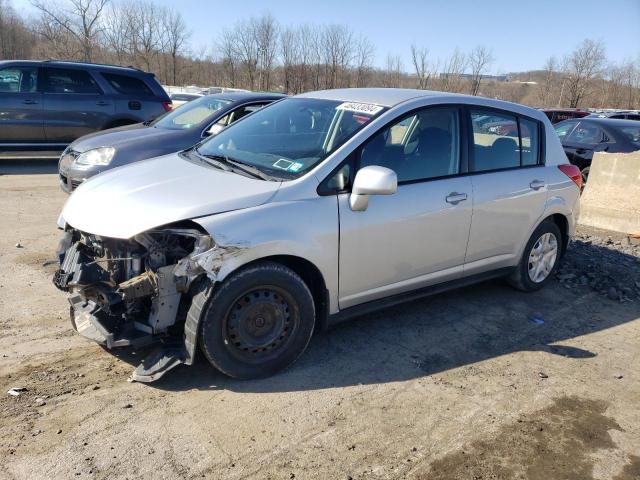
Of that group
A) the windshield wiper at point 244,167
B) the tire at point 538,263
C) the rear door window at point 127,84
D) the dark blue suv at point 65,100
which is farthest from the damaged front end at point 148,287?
the rear door window at point 127,84

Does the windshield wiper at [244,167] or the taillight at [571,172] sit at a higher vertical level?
the windshield wiper at [244,167]

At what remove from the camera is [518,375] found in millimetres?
3793

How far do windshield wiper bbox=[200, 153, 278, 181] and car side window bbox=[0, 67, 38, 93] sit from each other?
312 inches

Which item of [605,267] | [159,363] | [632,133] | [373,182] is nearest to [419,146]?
[373,182]

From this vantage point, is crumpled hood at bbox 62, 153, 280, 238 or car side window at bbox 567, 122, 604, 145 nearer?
crumpled hood at bbox 62, 153, 280, 238

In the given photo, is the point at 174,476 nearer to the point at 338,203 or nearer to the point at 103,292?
the point at 103,292

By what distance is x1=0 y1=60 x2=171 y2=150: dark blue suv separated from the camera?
1009 cm

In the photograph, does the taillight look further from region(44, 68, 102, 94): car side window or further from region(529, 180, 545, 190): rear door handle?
region(44, 68, 102, 94): car side window

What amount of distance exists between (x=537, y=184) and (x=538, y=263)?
2.78 feet

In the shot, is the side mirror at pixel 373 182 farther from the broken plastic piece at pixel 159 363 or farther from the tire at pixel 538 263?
the tire at pixel 538 263

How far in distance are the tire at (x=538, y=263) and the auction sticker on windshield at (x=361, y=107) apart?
6.98ft

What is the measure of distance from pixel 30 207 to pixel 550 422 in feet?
22.9

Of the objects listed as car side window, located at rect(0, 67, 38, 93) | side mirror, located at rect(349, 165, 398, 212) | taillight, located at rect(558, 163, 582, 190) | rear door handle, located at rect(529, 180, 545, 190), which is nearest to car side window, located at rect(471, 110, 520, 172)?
rear door handle, located at rect(529, 180, 545, 190)

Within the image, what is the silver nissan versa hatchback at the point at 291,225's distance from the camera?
3.19 meters
